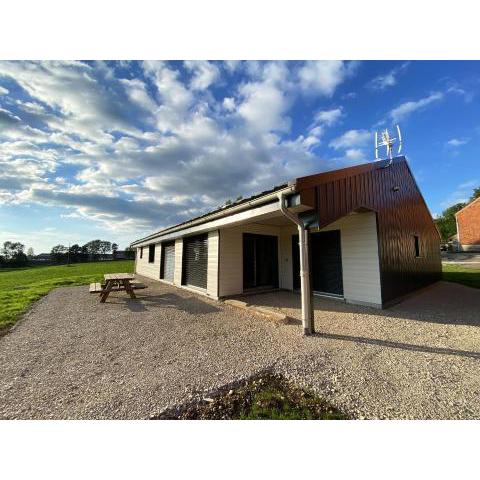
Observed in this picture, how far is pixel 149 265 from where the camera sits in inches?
657

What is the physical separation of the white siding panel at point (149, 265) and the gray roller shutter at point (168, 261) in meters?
0.54

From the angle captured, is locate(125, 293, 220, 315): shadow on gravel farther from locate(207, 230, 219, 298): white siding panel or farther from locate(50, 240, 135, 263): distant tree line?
locate(50, 240, 135, 263): distant tree line

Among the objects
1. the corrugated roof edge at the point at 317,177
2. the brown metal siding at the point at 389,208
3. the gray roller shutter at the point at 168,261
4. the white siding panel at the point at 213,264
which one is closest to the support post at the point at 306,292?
the brown metal siding at the point at 389,208

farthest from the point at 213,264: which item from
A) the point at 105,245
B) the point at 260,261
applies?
the point at 105,245

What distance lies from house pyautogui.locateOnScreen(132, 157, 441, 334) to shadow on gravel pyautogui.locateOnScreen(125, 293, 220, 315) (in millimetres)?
834

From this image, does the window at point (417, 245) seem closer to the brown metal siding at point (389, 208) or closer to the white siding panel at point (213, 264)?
the brown metal siding at point (389, 208)

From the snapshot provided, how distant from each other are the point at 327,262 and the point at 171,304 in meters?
5.33

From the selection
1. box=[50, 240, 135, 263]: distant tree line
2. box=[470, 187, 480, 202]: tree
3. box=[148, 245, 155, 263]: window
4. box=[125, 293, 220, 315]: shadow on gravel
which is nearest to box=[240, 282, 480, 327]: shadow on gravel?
box=[125, 293, 220, 315]: shadow on gravel

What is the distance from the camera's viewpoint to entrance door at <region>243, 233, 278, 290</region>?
871 centimetres

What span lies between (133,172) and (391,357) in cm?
1111

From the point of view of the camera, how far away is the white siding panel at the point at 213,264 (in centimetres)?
800
